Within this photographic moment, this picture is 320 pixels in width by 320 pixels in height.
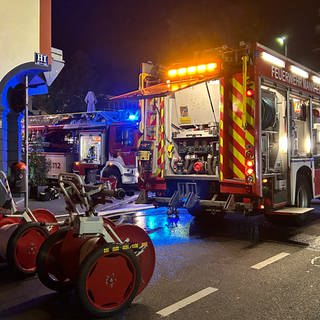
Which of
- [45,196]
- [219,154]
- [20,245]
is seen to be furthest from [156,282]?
[45,196]

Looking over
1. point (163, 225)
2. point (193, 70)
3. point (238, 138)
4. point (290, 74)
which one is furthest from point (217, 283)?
point (290, 74)

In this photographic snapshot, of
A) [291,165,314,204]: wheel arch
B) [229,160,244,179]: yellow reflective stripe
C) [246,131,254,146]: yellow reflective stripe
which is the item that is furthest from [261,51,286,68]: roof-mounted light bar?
[291,165,314,204]: wheel arch

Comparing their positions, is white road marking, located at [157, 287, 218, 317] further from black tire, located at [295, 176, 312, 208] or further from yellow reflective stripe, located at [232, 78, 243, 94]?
black tire, located at [295, 176, 312, 208]

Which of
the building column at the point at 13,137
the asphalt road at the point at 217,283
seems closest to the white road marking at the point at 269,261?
the asphalt road at the point at 217,283

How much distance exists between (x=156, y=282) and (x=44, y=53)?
6.77 metres

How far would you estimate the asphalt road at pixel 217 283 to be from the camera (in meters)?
4.18

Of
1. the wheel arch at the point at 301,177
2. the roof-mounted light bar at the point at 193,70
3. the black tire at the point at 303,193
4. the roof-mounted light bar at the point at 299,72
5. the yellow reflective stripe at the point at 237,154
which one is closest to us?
the yellow reflective stripe at the point at 237,154

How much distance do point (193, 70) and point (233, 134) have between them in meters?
1.37

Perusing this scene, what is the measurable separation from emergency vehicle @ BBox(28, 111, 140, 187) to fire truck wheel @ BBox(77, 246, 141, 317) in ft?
33.5

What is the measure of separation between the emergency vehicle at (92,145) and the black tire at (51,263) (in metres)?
9.85

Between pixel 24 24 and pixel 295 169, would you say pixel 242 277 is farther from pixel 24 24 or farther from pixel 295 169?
pixel 24 24

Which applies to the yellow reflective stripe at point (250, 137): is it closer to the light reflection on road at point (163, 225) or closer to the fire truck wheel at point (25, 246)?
the light reflection on road at point (163, 225)

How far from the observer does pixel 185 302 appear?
444cm

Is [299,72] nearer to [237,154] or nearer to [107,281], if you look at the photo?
[237,154]
